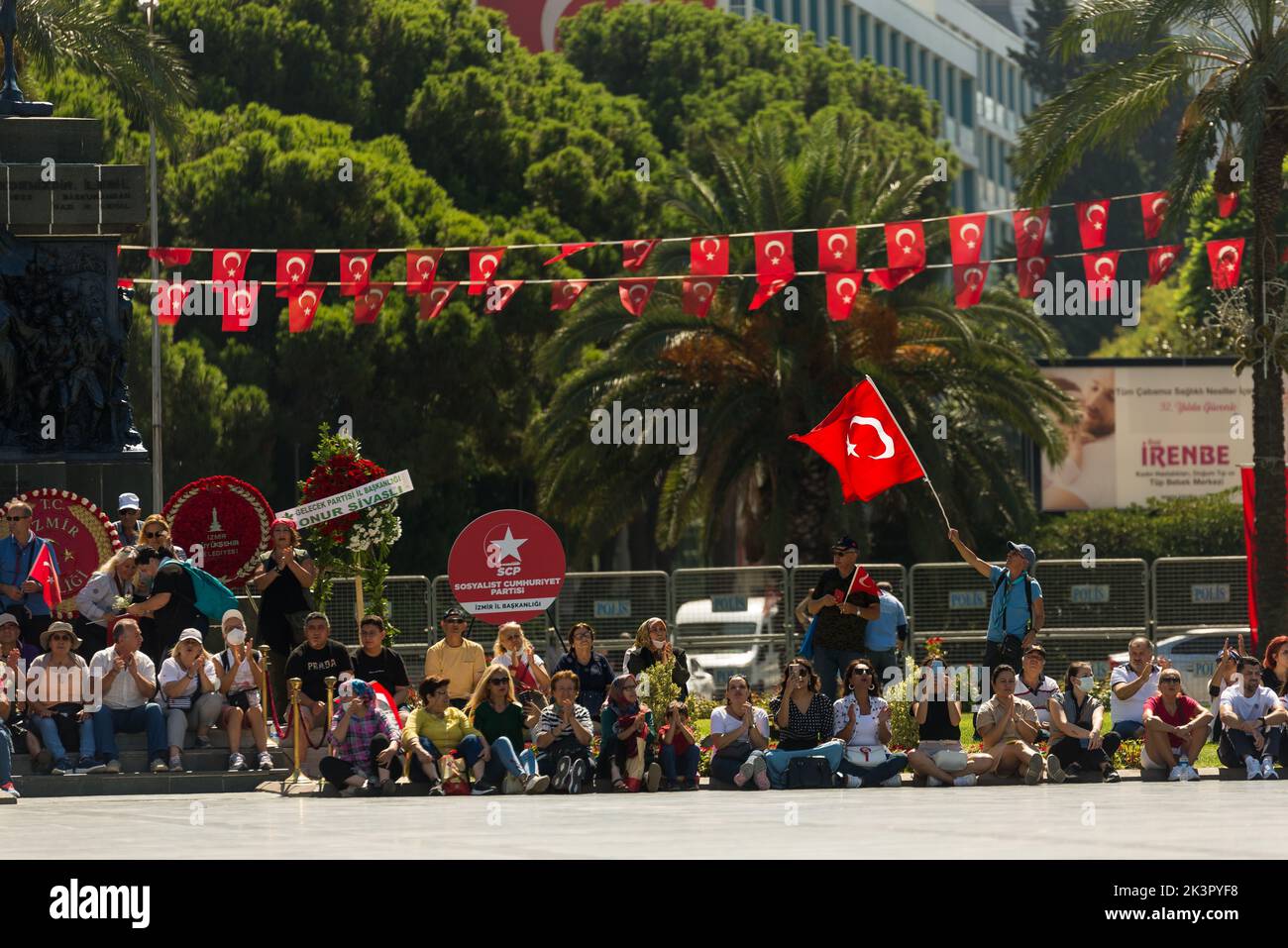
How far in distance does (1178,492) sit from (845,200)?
16.3m

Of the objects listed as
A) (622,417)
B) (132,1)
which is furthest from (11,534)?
(132,1)

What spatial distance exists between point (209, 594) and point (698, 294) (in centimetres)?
1249

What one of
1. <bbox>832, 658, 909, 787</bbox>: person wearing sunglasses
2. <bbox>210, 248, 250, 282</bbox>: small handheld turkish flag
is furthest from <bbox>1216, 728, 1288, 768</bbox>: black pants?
<bbox>210, 248, 250, 282</bbox>: small handheld turkish flag

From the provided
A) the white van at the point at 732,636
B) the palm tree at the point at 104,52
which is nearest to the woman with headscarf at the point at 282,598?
the white van at the point at 732,636

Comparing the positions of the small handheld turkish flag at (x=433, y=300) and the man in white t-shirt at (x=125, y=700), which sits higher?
the small handheld turkish flag at (x=433, y=300)

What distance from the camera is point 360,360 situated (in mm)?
43156

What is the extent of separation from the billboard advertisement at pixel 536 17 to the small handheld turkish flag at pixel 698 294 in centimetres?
4997

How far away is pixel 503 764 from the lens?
1817 cm

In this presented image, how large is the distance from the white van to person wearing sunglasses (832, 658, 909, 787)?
876 cm

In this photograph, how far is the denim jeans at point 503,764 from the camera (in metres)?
18.1

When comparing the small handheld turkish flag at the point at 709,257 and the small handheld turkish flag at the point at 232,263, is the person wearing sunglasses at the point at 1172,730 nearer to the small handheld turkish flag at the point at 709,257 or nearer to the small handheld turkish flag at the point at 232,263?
the small handheld turkish flag at the point at 709,257

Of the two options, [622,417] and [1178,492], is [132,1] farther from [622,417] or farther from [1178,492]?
[1178,492]

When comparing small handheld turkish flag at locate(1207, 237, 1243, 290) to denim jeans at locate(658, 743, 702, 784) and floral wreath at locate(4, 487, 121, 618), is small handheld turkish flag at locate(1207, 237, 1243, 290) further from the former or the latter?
floral wreath at locate(4, 487, 121, 618)

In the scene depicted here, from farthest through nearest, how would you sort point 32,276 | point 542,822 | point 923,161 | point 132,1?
point 923,161, point 132,1, point 32,276, point 542,822
